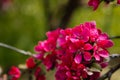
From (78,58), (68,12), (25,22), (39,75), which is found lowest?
(78,58)

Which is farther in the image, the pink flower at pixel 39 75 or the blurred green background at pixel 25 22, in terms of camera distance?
the blurred green background at pixel 25 22

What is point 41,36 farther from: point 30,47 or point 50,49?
point 50,49

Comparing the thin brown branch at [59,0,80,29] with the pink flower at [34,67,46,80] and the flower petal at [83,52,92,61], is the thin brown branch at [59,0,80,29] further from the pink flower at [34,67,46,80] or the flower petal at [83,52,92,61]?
the flower petal at [83,52,92,61]

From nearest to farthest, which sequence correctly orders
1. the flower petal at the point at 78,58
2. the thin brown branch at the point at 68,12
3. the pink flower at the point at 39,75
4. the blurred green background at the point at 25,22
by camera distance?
the flower petal at the point at 78,58 < the pink flower at the point at 39,75 < the thin brown branch at the point at 68,12 < the blurred green background at the point at 25,22

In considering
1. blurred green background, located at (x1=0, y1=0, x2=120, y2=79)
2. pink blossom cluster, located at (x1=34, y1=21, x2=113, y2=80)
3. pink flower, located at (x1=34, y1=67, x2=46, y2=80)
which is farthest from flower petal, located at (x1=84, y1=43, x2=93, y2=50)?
blurred green background, located at (x1=0, y1=0, x2=120, y2=79)

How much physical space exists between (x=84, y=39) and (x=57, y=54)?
0.25 metres

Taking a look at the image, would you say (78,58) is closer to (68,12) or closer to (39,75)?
(39,75)

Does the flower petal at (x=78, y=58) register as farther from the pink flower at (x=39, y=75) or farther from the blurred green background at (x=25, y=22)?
the blurred green background at (x=25, y=22)

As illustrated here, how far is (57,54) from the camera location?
5.75ft

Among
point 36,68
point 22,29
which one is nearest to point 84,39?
point 36,68

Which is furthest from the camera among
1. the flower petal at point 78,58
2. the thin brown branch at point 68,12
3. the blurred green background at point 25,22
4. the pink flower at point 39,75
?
the blurred green background at point 25,22

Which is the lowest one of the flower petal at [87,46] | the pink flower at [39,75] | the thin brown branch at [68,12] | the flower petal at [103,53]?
the flower petal at [103,53]

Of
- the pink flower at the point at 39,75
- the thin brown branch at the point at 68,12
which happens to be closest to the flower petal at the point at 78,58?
the pink flower at the point at 39,75

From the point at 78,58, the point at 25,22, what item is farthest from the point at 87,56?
the point at 25,22
